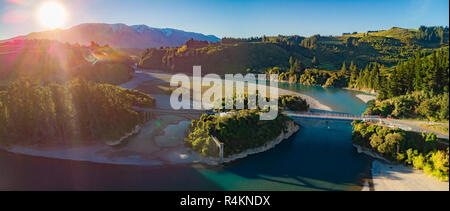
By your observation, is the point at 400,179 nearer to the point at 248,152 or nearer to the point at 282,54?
the point at 248,152

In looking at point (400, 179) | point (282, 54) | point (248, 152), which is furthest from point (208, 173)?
point (282, 54)

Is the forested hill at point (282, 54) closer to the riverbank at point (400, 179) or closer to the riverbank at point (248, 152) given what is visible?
the riverbank at point (248, 152)

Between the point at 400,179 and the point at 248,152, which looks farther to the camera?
the point at 248,152

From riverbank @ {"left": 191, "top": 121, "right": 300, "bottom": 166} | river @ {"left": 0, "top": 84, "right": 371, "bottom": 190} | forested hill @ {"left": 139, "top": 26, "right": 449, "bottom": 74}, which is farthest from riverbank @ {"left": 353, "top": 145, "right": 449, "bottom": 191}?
forested hill @ {"left": 139, "top": 26, "right": 449, "bottom": 74}

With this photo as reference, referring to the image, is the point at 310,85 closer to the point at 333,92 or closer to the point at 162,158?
the point at 333,92

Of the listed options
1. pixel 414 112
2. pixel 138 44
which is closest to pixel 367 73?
pixel 414 112

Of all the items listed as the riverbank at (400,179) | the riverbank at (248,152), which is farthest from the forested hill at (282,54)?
the riverbank at (400,179)

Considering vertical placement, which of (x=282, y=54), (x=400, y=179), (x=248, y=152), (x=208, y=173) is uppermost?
(x=282, y=54)
